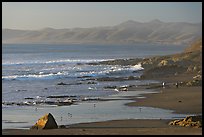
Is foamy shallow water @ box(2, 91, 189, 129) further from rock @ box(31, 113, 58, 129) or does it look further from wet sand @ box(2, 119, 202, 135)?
wet sand @ box(2, 119, 202, 135)

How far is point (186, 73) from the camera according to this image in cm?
5544

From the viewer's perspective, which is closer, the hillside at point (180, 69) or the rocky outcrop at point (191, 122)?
the rocky outcrop at point (191, 122)

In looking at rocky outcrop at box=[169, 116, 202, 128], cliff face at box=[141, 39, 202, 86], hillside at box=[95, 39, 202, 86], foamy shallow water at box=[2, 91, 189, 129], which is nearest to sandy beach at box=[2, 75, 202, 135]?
rocky outcrop at box=[169, 116, 202, 128]

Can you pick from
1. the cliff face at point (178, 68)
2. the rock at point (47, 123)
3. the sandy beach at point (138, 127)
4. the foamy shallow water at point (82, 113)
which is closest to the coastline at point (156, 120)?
the sandy beach at point (138, 127)

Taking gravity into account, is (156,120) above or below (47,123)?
below

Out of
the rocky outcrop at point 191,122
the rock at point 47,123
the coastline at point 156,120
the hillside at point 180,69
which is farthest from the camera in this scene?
the hillside at point 180,69

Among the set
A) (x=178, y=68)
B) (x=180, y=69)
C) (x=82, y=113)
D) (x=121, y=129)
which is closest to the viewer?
(x=121, y=129)

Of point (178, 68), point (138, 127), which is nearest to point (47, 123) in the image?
point (138, 127)

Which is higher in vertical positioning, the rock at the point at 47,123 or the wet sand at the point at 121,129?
the rock at the point at 47,123

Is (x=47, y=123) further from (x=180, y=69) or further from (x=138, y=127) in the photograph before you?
(x=180, y=69)

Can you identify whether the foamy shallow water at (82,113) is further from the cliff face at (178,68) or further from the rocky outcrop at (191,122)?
the cliff face at (178,68)

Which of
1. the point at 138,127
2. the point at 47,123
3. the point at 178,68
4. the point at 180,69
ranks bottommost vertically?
the point at 138,127

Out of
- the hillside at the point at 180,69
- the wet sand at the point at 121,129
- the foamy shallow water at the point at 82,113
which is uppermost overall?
the hillside at the point at 180,69

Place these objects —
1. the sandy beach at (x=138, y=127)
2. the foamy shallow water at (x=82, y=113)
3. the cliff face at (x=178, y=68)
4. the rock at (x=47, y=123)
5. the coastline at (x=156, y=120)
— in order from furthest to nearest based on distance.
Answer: the cliff face at (x=178, y=68)
the foamy shallow water at (x=82, y=113)
the rock at (x=47, y=123)
the coastline at (x=156, y=120)
the sandy beach at (x=138, y=127)
